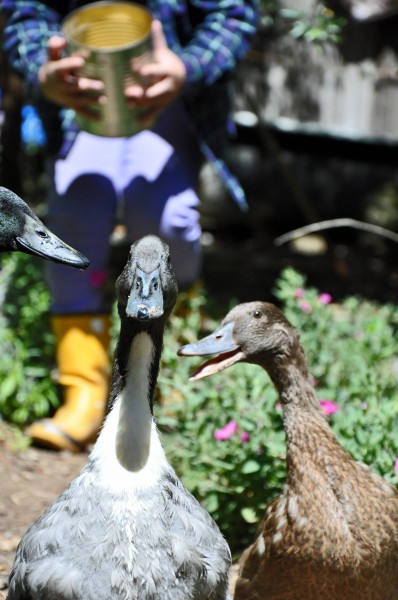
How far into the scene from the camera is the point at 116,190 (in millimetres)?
4602

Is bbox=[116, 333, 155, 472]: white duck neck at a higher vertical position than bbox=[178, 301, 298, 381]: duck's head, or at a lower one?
higher

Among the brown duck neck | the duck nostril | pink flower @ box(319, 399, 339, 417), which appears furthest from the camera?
pink flower @ box(319, 399, 339, 417)

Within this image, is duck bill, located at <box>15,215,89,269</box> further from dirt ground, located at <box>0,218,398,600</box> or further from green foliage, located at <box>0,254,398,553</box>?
dirt ground, located at <box>0,218,398,600</box>

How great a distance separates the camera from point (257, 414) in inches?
148

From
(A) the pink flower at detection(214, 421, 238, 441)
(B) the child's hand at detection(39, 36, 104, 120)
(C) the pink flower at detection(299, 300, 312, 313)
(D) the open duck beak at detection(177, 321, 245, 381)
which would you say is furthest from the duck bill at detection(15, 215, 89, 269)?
(C) the pink flower at detection(299, 300, 312, 313)

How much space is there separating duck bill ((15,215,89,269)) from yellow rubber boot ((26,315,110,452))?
1.99m

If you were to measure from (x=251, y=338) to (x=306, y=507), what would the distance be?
549 mm

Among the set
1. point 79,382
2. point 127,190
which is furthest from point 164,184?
point 79,382

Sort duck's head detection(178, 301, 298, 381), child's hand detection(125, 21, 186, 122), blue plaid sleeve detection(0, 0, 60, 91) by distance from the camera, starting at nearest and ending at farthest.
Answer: duck's head detection(178, 301, 298, 381) < child's hand detection(125, 21, 186, 122) < blue plaid sleeve detection(0, 0, 60, 91)

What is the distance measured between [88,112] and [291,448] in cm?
171

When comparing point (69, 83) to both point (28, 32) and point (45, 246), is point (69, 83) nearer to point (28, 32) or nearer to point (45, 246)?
point (28, 32)

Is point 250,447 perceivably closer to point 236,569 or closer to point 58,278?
point 236,569

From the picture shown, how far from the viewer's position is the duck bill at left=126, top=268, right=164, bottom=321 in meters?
2.38

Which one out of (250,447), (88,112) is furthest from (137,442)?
(88,112)
